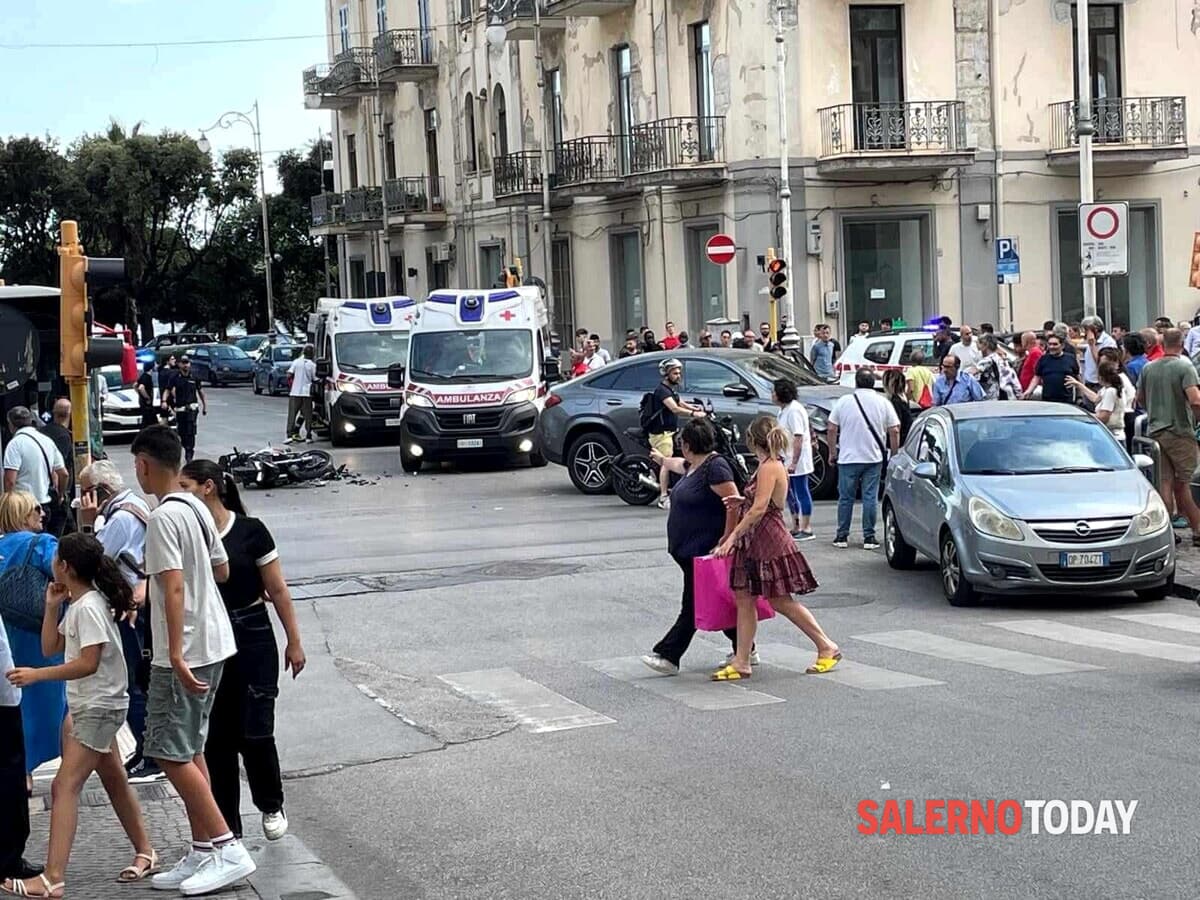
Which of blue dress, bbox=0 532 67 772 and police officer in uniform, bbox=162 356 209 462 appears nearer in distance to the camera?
blue dress, bbox=0 532 67 772

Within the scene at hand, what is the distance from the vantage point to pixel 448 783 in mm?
8875

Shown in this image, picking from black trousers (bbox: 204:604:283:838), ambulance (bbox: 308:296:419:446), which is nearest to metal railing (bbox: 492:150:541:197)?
ambulance (bbox: 308:296:419:446)

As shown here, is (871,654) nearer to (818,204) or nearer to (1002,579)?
(1002,579)

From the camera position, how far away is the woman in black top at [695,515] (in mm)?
11133

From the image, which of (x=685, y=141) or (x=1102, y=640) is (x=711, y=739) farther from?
(x=685, y=141)

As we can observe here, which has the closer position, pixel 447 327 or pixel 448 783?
pixel 448 783

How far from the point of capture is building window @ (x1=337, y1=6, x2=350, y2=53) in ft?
199

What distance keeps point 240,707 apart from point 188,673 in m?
0.73

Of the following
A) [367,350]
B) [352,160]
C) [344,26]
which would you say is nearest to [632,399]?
[367,350]

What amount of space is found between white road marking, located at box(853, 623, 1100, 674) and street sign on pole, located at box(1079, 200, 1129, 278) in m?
11.9

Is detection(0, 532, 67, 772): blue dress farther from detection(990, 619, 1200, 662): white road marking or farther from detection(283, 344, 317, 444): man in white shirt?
detection(283, 344, 317, 444): man in white shirt

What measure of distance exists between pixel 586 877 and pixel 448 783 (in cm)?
198

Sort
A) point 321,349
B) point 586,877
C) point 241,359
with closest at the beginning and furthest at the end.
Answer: point 586,877
point 321,349
point 241,359

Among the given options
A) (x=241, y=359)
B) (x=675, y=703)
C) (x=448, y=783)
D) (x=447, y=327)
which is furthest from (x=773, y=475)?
(x=241, y=359)
